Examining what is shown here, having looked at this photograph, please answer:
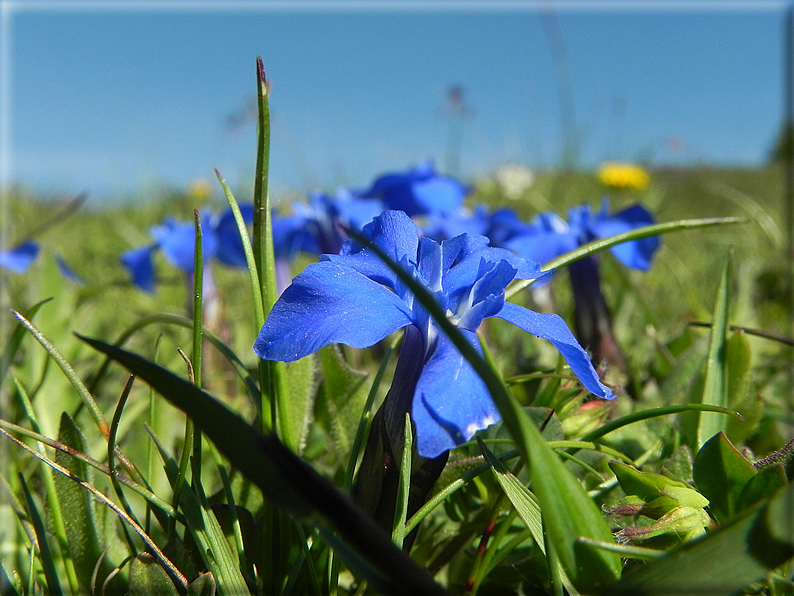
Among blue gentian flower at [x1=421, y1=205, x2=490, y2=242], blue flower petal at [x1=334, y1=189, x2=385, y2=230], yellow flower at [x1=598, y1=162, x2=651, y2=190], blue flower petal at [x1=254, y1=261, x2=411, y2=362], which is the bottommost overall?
yellow flower at [x1=598, y1=162, x2=651, y2=190]

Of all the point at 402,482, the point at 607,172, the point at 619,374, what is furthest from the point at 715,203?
the point at 402,482

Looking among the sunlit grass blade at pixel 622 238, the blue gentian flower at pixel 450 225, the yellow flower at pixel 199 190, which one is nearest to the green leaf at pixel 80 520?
the sunlit grass blade at pixel 622 238

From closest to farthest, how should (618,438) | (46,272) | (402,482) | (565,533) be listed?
(565,533)
(402,482)
(618,438)
(46,272)

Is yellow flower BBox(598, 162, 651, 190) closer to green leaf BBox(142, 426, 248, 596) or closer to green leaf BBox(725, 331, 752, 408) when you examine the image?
green leaf BBox(725, 331, 752, 408)

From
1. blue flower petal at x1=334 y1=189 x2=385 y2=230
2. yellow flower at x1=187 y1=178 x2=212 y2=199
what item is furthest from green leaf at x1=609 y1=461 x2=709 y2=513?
yellow flower at x1=187 y1=178 x2=212 y2=199

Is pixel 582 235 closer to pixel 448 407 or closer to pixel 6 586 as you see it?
pixel 448 407

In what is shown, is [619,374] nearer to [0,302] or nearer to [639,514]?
[639,514]

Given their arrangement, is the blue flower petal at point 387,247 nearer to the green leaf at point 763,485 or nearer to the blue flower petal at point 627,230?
the green leaf at point 763,485
